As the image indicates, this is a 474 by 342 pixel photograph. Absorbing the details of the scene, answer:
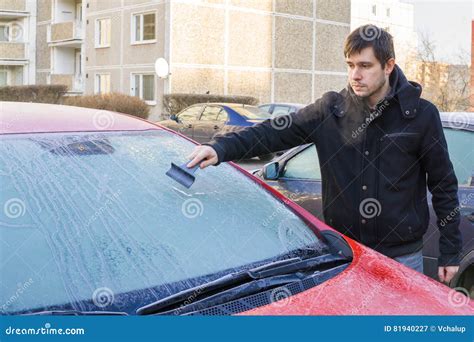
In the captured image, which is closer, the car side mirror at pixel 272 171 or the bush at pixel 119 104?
the car side mirror at pixel 272 171

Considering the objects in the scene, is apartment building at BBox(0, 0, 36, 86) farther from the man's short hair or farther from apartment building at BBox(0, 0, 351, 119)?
the man's short hair

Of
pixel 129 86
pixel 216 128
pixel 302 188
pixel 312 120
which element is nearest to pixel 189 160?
pixel 312 120

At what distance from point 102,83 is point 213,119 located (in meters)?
16.0

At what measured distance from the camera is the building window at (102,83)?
31.0 m

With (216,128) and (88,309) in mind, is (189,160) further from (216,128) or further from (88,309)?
(216,128)

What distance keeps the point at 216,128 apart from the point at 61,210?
46.4 feet

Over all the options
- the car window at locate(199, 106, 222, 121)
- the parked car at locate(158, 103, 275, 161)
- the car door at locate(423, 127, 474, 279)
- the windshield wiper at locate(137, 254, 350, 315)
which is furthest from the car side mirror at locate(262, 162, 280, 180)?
the car window at locate(199, 106, 222, 121)

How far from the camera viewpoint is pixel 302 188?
15.7 feet

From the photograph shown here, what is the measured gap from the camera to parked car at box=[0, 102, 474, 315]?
6.53 feet

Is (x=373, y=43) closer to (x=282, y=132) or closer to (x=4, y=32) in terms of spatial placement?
(x=282, y=132)

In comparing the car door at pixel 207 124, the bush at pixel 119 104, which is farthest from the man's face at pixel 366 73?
the bush at pixel 119 104

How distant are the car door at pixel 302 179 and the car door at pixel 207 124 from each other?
11341 millimetres

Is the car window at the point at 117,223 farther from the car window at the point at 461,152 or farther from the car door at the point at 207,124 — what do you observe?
the car door at the point at 207,124

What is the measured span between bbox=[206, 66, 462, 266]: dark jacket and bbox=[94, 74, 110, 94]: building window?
28508 millimetres
